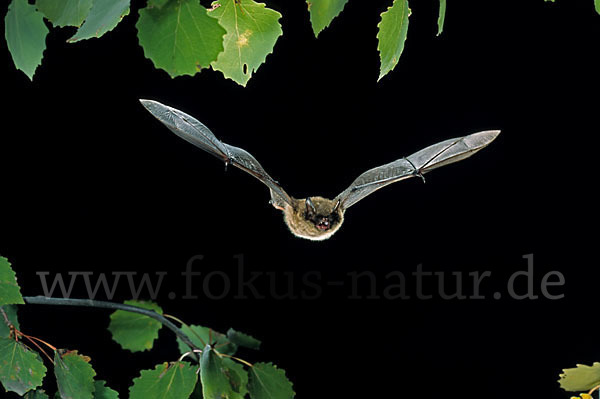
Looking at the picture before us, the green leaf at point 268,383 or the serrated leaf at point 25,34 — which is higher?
the serrated leaf at point 25,34

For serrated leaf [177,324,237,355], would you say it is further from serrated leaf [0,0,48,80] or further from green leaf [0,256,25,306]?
serrated leaf [0,0,48,80]

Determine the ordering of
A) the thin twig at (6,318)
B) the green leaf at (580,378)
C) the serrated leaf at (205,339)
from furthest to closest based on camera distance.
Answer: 1. the serrated leaf at (205,339)
2. the thin twig at (6,318)
3. the green leaf at (580,378)

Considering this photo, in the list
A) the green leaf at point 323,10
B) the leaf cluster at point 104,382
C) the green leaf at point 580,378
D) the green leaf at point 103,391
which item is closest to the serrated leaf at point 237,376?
the leaf cluster at point 104,382

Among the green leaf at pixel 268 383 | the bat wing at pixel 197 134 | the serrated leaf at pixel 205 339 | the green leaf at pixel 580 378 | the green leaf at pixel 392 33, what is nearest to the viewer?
the green leaf at pixel 392 33

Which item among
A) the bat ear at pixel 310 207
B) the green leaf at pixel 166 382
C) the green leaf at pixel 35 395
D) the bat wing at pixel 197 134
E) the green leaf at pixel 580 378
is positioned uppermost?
the bat wing at pixel 197 134

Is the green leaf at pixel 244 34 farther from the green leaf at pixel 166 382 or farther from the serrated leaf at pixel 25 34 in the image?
the green leaf at pixel 166 382

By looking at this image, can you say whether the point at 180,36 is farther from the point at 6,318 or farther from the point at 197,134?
the point at 6,318
